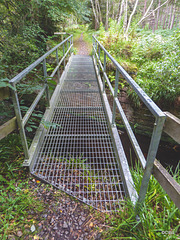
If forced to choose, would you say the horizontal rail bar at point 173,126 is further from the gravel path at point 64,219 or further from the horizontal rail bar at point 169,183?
the gravel path at point 64,219

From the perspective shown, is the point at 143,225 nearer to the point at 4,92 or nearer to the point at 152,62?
the point at 4,92

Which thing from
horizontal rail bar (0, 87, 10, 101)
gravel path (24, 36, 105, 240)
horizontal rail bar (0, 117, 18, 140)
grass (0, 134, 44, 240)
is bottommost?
gravel path (24, 36, 105, 240)

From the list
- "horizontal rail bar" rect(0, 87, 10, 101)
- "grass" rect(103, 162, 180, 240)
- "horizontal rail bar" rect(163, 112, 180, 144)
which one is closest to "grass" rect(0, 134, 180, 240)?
"grass" rect(103, 162, 180, 240)

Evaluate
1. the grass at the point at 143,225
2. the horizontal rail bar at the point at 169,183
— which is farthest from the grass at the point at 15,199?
the horizontal rail bar at the point at 169,183

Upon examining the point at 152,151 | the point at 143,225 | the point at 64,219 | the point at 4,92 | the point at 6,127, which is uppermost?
the point at 4,92

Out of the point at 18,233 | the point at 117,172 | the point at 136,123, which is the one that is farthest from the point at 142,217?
the point at 136,123

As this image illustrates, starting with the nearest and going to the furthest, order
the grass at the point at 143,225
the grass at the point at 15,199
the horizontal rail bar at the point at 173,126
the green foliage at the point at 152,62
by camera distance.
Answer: the horizontal rail bar at the point at 173,126
the grass at the point at 143,225
the grass at the point at 15,199
the green foliage at the point at 152,62

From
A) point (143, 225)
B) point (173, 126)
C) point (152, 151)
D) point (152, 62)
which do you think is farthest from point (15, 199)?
point (152, 62)

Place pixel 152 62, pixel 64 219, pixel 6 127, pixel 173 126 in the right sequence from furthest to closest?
pixel 152 62 < pixel 6 127 < pixel 64 219 < pixel 173 126

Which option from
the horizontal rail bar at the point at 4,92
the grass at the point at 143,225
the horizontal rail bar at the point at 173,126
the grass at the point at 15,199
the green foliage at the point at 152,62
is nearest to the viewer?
the horizontal rail bar at the point at 173,126

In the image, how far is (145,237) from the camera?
1230mm

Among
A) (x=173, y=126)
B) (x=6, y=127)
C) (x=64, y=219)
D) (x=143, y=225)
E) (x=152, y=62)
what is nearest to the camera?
(x=173, y=126)

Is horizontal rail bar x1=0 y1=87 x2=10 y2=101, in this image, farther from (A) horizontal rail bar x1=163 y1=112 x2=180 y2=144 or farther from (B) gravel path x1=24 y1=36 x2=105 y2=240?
(A) horizontal rail bar x1=163 y1=112 x2=180 y2=144

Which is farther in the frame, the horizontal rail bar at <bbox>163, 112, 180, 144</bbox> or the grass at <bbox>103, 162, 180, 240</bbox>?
the grass at <bbox>103, 162, 180, 240</bbox>
